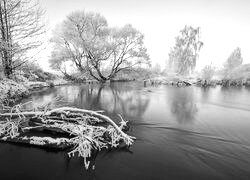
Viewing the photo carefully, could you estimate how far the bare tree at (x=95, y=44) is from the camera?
83.3 ft

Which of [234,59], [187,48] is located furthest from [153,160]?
[234,59]

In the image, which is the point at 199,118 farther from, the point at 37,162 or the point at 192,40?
the point at 192,40

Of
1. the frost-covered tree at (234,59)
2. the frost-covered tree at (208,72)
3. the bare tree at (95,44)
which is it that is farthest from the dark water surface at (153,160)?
the frost-covered tree at (234,59)

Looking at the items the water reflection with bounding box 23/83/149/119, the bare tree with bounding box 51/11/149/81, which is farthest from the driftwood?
the bare tree with bounding box 51/11/149/81

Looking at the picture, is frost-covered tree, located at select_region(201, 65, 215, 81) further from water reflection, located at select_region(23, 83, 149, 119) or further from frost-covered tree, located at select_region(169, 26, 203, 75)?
water reflection, located at select_region(23, 83, 149, 119)

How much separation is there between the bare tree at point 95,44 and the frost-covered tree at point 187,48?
49.1 ft

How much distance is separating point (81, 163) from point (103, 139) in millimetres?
884

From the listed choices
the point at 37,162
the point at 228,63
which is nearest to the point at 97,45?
the point at 37,162

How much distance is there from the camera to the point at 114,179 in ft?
9.64

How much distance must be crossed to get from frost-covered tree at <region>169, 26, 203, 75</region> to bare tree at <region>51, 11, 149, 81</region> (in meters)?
15.0

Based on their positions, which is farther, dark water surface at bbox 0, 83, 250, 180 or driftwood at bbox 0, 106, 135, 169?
driftwood at bbox 0, 106, 135, 169

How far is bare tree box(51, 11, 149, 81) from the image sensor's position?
25391mm

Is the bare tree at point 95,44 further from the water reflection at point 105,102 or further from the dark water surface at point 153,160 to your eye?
the dark water surface at point 153,160

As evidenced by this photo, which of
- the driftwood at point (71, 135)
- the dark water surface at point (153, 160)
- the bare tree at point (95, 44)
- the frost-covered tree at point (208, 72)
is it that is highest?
the bare tree at point (95, 44)
